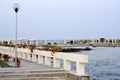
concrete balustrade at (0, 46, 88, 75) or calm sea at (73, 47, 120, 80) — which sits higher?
concrete balustrade at (0, 46, 88, 75)

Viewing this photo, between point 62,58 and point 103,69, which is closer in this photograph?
point 62,58

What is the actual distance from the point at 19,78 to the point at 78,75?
2.53m

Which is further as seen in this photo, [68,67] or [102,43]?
[102,43]

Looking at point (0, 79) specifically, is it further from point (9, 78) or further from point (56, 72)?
point (56, 72)

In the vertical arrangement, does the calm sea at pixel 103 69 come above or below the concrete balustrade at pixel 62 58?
below

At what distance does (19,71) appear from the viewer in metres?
17.6

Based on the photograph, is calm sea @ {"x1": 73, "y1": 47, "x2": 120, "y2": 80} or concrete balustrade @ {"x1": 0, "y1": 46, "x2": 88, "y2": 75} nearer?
concrete balustrade @ {"x1": 0, "y1": 46, "x2": 88, "y2": 75}

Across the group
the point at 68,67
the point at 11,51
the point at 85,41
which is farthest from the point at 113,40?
the point at 68,67

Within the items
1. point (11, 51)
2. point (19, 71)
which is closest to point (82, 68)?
point (19, 71)

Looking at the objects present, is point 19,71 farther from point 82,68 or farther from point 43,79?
point 82,68

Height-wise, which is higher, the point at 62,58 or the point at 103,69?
the point at 62,58

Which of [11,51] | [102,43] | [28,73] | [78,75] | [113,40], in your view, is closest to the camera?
[78,75]

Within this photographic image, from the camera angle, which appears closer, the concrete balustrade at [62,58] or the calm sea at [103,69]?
the concrete balustrade at [62,58]

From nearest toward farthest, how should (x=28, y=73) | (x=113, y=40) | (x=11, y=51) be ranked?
(x=28, y=73) < (x=11, y=51) < (x=113, y=40)
